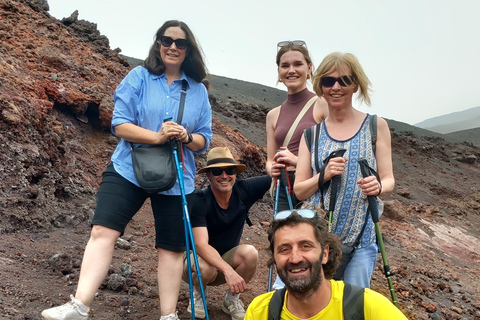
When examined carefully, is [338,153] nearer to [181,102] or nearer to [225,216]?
[181,102]

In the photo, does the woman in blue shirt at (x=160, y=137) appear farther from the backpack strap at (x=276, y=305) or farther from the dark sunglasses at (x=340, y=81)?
the backpack strap at (x=276, y=305)

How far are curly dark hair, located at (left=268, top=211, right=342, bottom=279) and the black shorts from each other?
108 centimetres

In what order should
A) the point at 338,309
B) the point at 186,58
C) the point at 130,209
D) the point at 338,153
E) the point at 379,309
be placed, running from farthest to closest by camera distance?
1. the point at 186,58
2. the point at 130,209
3. the point at 338,153
4. the point at 338,309
5. the point at 379,309

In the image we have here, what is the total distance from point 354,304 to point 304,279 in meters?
0.26

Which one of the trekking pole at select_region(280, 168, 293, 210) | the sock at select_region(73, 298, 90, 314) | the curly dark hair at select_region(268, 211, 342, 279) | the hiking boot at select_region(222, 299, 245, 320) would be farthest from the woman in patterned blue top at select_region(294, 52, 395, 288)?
the hiking boot at select_region(222, 299, 245, 320)

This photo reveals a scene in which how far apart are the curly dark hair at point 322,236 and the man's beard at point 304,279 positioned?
0.46ft

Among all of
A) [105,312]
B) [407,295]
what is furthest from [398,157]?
[105,312]

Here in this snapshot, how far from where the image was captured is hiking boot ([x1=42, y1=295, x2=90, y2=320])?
291 cm

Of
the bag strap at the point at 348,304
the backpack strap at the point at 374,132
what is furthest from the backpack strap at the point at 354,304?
the backpack strap at the point at 374,132

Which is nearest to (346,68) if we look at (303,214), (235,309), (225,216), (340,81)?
(340,81)

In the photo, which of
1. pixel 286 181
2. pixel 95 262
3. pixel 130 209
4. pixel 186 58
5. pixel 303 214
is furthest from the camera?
pixel 186 58

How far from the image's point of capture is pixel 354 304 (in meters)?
2.36

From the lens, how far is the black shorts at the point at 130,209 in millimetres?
3260

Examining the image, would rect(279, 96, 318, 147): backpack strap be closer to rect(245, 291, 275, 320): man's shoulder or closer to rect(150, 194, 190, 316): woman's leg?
rect(150, 194, 190, 316): woman's leg
